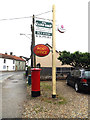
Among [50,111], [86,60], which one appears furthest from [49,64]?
[50,111]

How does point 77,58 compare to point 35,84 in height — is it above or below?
above

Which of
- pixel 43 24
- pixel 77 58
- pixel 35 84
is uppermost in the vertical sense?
pixel 43 24

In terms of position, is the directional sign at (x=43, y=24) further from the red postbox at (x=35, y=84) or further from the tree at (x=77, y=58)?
the tree at (x=77, y=58)

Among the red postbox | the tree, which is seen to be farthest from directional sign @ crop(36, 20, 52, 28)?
the tree

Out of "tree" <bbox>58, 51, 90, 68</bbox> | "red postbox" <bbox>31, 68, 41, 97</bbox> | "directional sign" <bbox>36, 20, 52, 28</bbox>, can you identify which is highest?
Result: "directional sign" <bbox>36, 20, 52, 28</bbox>

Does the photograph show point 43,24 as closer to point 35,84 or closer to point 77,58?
point 35,84

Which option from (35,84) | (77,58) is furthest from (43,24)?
(77,58)

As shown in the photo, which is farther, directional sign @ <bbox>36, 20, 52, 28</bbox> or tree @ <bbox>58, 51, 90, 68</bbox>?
tree @ <bbox>58, 51, 90, 68</bbox>

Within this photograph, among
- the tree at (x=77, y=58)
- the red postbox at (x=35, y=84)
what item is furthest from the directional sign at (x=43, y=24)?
the tree at (x=77, y=58)

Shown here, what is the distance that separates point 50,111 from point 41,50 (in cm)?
316

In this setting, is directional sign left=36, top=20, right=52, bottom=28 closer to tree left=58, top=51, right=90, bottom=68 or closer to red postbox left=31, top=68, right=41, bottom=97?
red postbox left=31, top=68, right=41, bottom=97

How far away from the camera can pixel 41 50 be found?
20.6 feet

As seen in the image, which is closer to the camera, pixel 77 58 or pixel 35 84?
pixel 35 84

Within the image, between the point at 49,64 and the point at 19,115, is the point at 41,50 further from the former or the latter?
the point at 49,64
